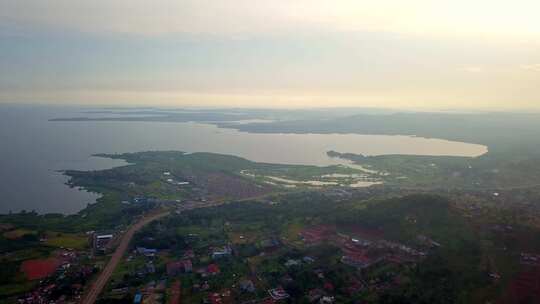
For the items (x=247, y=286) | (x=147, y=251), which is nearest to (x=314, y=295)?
(x=247, y=286)

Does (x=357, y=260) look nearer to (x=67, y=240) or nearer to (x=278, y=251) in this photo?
Answer: (x=278, y=251)

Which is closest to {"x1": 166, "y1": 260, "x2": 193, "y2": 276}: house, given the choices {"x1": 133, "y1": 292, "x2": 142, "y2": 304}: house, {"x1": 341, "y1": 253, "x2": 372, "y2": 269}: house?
{"x1": 133, "y1": 292, "x2": 142, "y2": 304}: house

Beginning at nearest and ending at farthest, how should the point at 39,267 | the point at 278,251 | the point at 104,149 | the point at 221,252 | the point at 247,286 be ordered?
the point at 247,286, the point at 39,267, the point at 221,252, the point at 278,251, the point at 104,149

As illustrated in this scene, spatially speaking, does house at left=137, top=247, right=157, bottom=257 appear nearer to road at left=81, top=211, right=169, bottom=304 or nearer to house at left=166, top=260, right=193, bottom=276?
road at left=81, top=211, right=169, bottom=304

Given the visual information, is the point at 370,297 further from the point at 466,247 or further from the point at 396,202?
the point at 396,202

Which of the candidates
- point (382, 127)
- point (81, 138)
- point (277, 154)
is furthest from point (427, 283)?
point (382, 127)

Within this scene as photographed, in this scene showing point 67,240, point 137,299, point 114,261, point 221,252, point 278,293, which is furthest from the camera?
point 67,240
